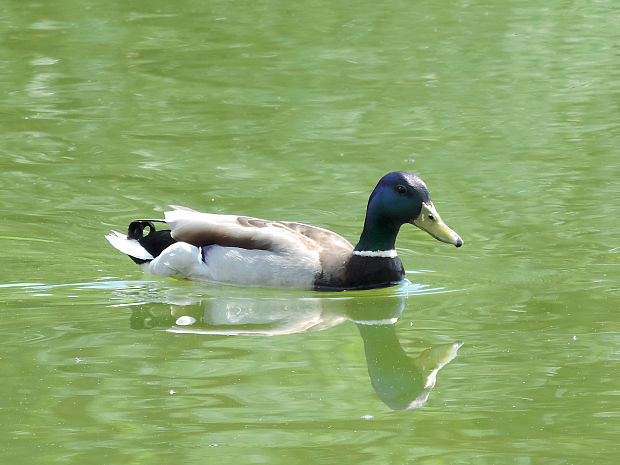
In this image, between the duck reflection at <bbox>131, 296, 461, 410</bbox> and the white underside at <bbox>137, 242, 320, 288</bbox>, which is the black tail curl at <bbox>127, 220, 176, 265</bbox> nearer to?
the white underside at <bbox>137, 242, 320, 288</bbox>

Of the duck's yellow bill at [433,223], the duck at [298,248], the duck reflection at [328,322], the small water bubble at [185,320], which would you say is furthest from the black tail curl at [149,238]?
the duck's yellow bill at [433,223]

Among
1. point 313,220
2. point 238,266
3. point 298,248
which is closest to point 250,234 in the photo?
point 238,266

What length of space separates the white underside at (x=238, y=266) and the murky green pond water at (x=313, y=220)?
139mm

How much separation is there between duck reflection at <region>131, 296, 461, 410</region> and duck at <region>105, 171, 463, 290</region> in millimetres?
273

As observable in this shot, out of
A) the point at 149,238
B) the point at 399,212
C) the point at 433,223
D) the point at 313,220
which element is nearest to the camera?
the point at 433,223

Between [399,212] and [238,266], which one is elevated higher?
[399,212]

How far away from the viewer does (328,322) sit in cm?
882

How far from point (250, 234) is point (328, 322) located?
54.9 inches

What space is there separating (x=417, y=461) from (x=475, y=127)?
29.4ft

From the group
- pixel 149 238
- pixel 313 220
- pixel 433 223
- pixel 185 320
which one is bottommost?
pixel 313 220

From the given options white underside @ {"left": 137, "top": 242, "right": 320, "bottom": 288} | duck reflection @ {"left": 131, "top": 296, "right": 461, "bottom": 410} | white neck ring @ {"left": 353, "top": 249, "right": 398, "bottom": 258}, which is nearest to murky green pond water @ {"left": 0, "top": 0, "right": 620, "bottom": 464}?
duck reflection @ {"left": 131, "top": 296, "right": 461, "bottom": 410}

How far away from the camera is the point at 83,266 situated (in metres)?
10.2

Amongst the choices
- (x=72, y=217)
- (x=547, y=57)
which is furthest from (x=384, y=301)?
(x=547, y=57)

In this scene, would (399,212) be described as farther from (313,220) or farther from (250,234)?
(313,220)
